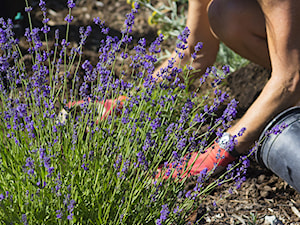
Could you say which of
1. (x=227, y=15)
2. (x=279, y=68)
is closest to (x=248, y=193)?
(x=279, y=68)

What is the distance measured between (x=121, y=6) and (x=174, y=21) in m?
0.99

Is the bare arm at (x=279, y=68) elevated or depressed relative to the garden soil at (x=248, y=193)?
elevated

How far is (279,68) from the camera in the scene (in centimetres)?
235

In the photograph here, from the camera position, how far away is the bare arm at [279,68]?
222cm

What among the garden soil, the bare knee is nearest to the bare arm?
the garden soil

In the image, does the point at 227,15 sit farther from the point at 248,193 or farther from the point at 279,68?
the point at 248,193

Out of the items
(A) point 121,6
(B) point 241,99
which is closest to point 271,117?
(B) point 241,99

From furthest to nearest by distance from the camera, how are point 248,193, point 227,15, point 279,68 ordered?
point 227,15
point 248,193
point 279,68

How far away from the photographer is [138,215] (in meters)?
1.64

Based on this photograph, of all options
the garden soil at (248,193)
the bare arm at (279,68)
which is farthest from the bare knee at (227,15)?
the garden soil at (248,193)

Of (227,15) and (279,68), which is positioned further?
(227,15)

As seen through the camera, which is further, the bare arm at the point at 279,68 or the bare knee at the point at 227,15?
the bare knee at the point at 227,15

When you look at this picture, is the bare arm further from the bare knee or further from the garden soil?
the bare knee

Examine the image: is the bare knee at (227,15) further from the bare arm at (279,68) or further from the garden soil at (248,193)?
the garden soil at (248,193)
